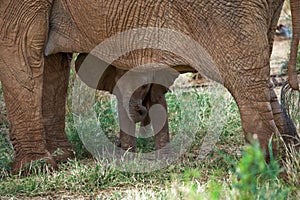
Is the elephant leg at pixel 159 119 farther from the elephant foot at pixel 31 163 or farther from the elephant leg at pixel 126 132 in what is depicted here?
the elephant foot at pixel 31 163

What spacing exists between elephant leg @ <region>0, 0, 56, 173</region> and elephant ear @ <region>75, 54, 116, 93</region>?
0.46 m

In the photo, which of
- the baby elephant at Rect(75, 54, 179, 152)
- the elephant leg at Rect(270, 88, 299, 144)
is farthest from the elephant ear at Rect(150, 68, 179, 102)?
the elephant leg at Rect(270, 88, 299, 144)

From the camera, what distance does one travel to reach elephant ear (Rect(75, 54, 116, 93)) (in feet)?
19.1

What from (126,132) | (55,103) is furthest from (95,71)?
(126,132)

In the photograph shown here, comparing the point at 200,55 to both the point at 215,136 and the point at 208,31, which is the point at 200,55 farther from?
the point at 215,136

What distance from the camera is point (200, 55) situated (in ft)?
15.5

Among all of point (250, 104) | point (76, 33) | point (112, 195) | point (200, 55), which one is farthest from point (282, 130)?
point (76, 33)

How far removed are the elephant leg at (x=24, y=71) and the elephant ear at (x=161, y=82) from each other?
0.84m

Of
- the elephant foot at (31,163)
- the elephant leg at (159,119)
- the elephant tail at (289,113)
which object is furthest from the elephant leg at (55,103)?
the elephant tail at (289,113)

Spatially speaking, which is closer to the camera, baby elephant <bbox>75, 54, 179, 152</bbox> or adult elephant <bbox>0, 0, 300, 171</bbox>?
adult elephant <bbox>0, 0, 300, 171</bbox>

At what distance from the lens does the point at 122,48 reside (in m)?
5.17

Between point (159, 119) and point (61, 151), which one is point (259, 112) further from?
point (61, 151)

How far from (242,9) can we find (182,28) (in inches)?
17.9

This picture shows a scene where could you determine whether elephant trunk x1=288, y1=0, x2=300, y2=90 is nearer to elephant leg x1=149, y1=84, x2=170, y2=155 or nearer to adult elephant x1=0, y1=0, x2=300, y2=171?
adult elephant x1=0, y1=0, x2=300, y2=171
